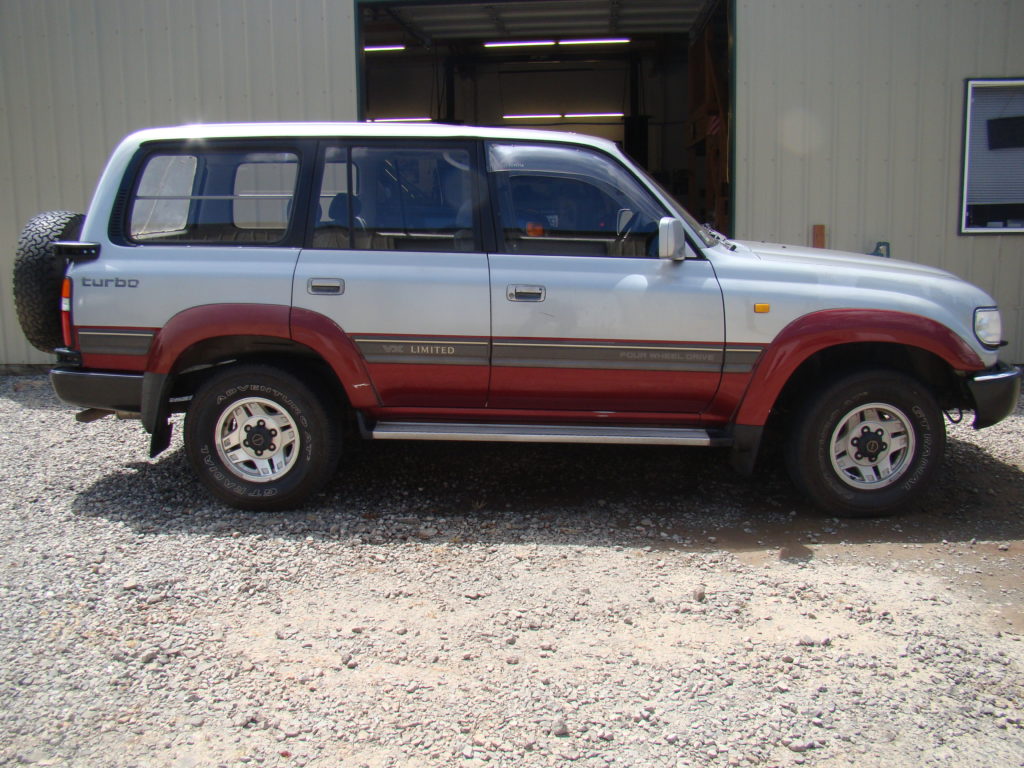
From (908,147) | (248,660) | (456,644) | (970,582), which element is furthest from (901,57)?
(248,660)

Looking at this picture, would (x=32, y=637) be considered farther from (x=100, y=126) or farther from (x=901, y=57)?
(x=901, y=57)

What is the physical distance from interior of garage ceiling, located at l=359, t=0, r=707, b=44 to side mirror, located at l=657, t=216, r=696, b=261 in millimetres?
6525

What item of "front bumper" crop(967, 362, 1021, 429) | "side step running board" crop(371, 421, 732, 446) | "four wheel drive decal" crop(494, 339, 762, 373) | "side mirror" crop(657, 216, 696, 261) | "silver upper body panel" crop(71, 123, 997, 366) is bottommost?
"side step running board" crop(371, 421, 732, 446)

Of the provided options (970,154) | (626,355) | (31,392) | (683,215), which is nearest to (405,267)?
(626,355)

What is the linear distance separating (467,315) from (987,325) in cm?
270

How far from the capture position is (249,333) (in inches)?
178

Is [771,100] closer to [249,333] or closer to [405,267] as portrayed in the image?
[405,267]

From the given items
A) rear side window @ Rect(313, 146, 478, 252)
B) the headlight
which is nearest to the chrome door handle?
rear side window @ Rect(313, 146, 478, 252)

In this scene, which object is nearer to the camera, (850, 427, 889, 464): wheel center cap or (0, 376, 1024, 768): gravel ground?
(0, 376, 1024, 768): gravel ground

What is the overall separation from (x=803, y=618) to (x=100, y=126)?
8.16 m

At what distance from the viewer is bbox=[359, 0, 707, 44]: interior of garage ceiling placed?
11.0 meters

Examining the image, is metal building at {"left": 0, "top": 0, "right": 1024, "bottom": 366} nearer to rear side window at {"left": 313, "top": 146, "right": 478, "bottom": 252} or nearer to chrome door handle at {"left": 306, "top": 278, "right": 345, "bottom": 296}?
rear side window at {"left": 313, "top": 146, "right": 478, "bottom": 252}

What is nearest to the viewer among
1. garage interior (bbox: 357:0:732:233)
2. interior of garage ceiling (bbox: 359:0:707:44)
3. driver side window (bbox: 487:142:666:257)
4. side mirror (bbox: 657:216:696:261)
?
side mirror (bbox: 657:216:696:261)

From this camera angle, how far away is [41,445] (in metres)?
6.26
